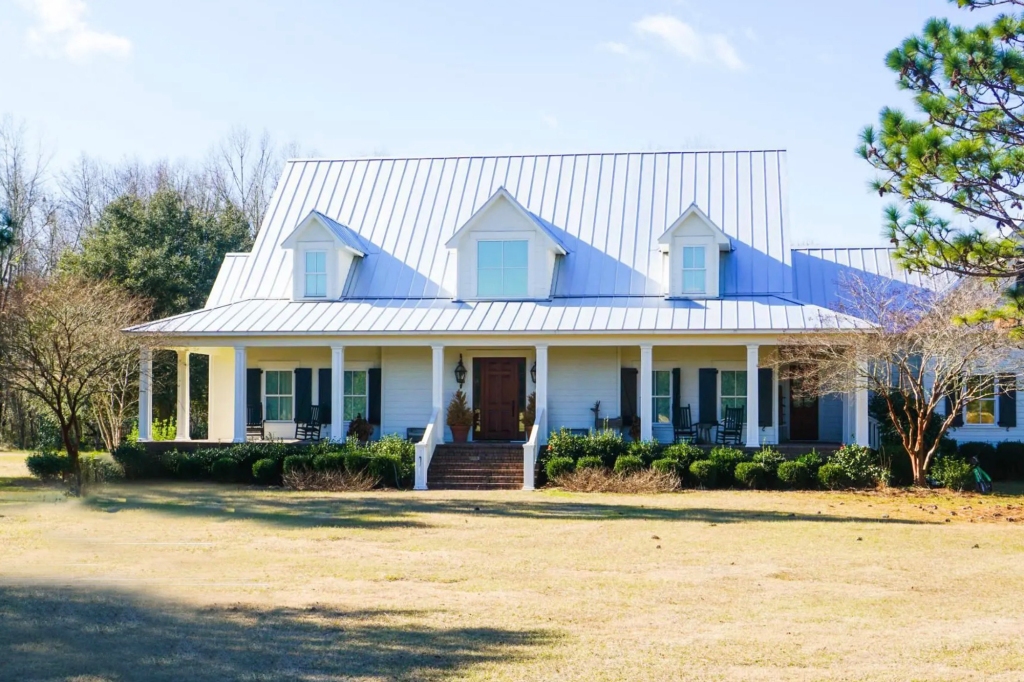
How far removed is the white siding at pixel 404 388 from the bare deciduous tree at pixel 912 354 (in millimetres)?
8790

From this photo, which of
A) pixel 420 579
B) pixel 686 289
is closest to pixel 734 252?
pixel 686 289

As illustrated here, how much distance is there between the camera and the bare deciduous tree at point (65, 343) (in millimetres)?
23359

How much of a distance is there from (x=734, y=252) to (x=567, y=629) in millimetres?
21258

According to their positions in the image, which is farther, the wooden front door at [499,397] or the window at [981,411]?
the wooden front door at [499,397]

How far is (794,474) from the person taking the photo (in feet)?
80.2

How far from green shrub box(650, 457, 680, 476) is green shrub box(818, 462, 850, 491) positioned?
2.93 metres

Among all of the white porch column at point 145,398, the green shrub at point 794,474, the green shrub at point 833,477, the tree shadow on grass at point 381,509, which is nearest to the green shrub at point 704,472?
the green shrub at point 794,474

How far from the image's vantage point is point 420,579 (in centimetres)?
1266

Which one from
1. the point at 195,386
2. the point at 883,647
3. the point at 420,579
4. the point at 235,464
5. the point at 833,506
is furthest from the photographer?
the point at 195,386

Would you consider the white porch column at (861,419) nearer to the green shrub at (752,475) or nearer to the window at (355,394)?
the green shrub at (752,475)

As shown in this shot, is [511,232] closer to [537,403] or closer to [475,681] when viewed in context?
Answer: [537,403]

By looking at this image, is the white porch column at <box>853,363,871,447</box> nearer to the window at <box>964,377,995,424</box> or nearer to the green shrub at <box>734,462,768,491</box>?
the green shrub at <box>734,462,768,491</box>

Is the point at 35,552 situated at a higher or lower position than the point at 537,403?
lower

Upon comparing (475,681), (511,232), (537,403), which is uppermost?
(511,232)
